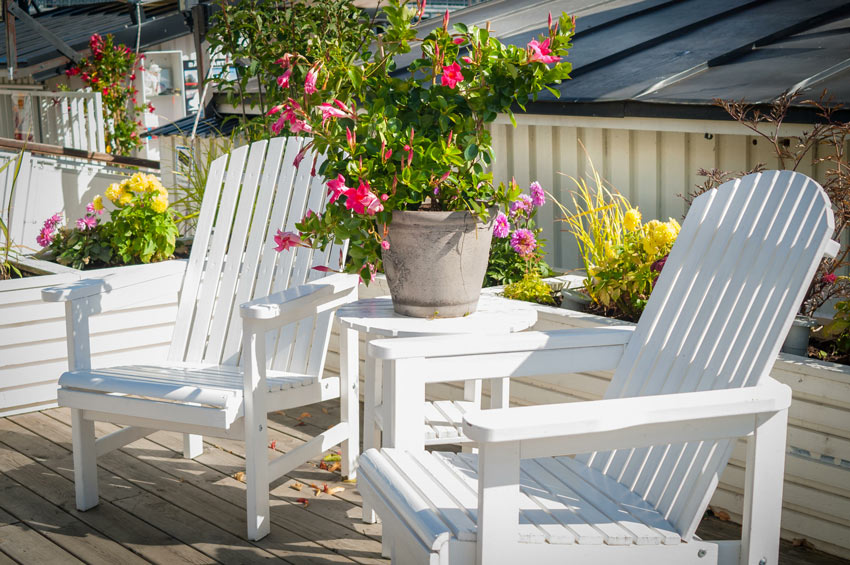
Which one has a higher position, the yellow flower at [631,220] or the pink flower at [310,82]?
the pink flower at [310,82]

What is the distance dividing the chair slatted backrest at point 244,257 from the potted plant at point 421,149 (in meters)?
0.81

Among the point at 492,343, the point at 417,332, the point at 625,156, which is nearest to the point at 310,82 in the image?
the point at 417,332

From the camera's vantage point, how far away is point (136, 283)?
3.55 meters

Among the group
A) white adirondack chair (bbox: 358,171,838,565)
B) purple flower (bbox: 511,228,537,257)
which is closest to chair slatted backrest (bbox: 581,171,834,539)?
white adirondack chair (bbox: 358,171,838,565)

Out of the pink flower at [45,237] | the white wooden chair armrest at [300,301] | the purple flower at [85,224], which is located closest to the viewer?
the white wooden chair armrest at [300,301]

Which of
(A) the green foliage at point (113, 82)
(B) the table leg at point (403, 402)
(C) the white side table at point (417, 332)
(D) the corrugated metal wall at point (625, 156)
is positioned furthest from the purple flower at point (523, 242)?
(A) the green foliage at point (113, 82)

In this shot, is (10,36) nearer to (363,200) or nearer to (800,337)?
(363,200)

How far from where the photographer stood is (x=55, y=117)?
11.6 m

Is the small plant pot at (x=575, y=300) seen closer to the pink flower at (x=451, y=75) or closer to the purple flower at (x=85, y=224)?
the pink flower at (x=451, y=75)

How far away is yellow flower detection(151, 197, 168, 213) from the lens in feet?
15.1

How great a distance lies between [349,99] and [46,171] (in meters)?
6.66

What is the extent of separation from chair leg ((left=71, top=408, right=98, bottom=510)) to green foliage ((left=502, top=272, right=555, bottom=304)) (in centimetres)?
160

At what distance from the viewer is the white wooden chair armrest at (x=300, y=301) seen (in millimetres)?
2832

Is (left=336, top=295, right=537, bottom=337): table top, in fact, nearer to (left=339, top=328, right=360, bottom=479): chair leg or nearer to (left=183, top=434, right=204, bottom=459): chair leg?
(left=339, top=328, right=360, bottom=479): chair leg
